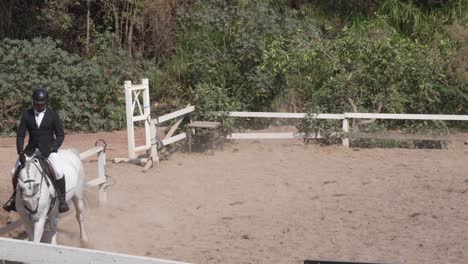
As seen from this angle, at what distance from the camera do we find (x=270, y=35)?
679 inches

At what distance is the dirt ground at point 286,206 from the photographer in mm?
8438

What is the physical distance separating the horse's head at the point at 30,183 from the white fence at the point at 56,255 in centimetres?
178

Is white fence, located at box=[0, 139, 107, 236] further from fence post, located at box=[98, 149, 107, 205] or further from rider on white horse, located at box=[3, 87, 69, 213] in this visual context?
rider on white horse, located at box=[3, 87, 69, 213]

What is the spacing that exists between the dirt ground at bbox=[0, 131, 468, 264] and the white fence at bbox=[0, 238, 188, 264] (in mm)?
2969

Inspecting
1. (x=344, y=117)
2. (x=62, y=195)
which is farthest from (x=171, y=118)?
(x=62, y=195)

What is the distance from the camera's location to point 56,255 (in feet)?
16.8

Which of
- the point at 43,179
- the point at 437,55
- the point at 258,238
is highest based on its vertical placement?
the point at 437,55

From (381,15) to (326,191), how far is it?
33.8 ft

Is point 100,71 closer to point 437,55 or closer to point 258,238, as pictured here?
point 437,55

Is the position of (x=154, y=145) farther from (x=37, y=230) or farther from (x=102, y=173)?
(x=37, y=230)

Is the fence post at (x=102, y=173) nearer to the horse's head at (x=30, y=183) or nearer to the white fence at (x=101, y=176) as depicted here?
the white fence at (x=101, y=176)

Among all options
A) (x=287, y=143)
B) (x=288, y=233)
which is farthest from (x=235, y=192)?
(x=287, y=143)

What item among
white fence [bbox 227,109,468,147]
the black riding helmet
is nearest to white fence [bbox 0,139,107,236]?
the black riding helmet

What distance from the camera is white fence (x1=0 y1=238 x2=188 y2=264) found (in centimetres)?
486
